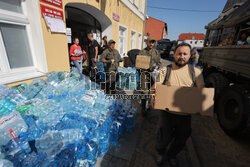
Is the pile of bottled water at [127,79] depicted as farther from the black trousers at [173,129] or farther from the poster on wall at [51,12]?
the black trousers at [173,129]

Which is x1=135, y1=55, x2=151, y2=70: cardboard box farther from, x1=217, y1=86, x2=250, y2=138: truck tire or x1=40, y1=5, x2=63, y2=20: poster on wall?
x1=40, y1=5, x2=63, y2=20: poster on wall

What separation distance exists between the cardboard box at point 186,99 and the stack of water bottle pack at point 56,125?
1.21 m

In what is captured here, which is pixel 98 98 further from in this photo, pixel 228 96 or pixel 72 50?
pixel 228 96

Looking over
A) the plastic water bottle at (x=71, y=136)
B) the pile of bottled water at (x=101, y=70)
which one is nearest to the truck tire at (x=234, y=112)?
the plastic water bottle at (x=71, y=136)

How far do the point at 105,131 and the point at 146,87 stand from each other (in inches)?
63.9

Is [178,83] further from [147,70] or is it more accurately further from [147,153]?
[147,70]

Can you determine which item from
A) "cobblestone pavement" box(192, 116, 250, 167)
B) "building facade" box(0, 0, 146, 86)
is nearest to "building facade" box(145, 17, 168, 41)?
"building facade" box(0, 0, 146, 86)

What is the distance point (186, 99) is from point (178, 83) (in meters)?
0.27

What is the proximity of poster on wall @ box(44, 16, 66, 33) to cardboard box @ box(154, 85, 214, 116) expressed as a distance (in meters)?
3.13

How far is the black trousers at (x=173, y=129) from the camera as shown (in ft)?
5.26

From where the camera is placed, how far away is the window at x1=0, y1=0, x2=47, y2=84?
7.80ft

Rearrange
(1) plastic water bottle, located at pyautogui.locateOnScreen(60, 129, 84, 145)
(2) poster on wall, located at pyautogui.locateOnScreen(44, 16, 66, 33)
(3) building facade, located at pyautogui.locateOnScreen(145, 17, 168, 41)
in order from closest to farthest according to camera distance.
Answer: (1) plastic water bottle, located at pyautogui.locateOnScreen(60, 129, 84, 145), (2) poster on wall, located at pyautogui.locateOnScreen(44, 16, 66, 33), (3) building facade, located at pyautogui.locateOnScreen(145, 17, 168, 41)

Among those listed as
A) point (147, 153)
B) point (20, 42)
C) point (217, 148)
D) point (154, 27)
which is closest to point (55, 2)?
point (20, 42)

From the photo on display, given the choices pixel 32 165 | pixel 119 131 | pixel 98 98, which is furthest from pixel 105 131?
pixel 32 165
